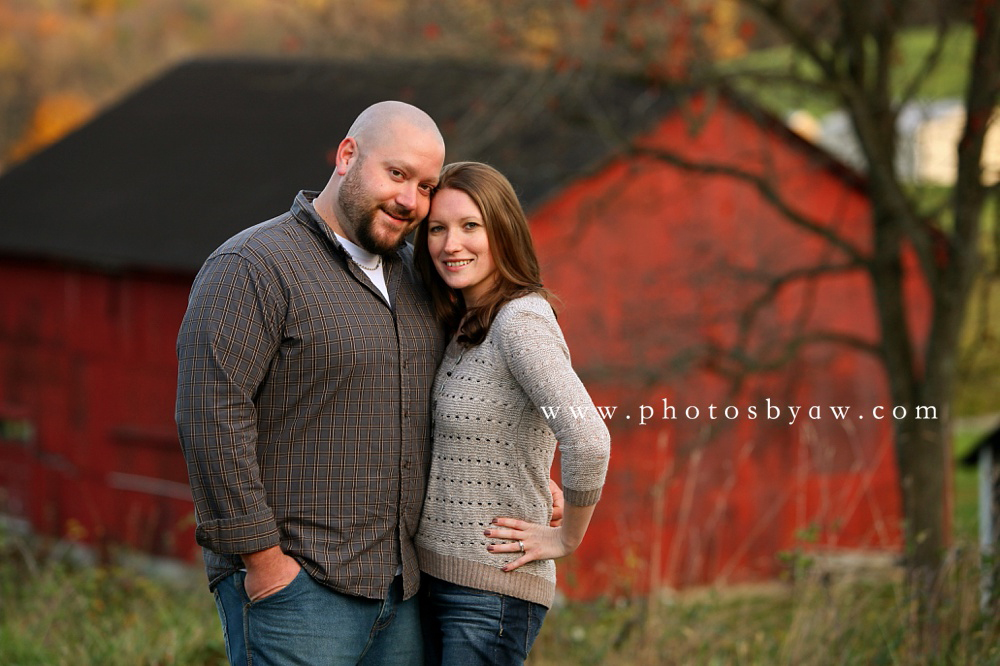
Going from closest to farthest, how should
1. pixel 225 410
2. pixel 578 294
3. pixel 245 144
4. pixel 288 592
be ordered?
pixel 225 410 → pixel 288 592 → pixel 578 294 → pixel 245 144

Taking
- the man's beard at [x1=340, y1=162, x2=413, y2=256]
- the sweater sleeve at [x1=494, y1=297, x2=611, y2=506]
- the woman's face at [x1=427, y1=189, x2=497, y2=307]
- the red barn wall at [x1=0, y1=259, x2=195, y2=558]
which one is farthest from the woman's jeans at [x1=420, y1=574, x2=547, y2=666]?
the red barn wall at [x1=0, y1=259, x2=195, y2=558]

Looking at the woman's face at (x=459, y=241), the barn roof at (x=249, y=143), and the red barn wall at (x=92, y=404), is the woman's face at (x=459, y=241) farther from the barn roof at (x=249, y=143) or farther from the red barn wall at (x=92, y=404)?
the red barn wall at (x=92, y=404)

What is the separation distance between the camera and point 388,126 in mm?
3086

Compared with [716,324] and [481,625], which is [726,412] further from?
[481,625]

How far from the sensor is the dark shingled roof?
1048cm

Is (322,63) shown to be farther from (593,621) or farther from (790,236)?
(593,621)

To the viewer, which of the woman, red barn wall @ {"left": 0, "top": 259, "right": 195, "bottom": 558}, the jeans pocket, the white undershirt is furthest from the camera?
red barn wall @ {"left": 0, "top": 259, "right": 195, "bottom": 558}

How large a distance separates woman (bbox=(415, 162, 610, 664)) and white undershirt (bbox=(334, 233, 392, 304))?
0.16 metres

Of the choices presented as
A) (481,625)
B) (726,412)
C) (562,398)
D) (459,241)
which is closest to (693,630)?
(481,625)

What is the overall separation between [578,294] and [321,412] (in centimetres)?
922

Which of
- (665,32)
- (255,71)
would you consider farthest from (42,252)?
(665,32)

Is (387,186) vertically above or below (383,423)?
above

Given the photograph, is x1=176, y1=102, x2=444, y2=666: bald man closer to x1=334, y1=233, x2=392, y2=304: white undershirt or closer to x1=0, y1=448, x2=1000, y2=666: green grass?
x1=334, y1=233, x2=392, y2=304: white undershirt

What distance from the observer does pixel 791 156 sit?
13734 millimetres
